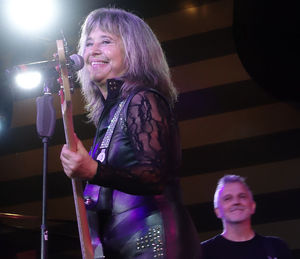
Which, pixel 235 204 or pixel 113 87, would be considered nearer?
pixel 113 87

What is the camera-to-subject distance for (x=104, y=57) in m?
2.00

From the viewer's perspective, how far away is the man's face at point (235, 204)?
3.54m

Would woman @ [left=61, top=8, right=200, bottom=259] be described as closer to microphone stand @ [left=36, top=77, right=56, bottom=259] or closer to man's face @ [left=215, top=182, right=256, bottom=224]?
microphone stand @ [left=36, top=77, right=56, bottom=259]

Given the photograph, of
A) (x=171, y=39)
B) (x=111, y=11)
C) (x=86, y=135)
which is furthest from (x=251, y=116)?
(x=111, y=11)

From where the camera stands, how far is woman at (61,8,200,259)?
1608 millimetres

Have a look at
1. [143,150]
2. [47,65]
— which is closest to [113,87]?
[47,65]

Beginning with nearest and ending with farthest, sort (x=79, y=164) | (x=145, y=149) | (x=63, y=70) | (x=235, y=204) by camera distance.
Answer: (x=79, y=164), (x=145, y=149), (x=63, y=70), (x=235, y=204)

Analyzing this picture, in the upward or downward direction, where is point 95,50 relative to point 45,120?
upward

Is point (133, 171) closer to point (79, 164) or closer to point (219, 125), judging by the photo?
point (79, 164)

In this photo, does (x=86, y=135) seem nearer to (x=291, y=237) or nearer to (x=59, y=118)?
(x=59, y=118)

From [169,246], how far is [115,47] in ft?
2.76

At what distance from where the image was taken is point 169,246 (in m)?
1.62

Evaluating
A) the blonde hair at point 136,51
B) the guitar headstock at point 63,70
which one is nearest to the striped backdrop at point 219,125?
the blonde hair at point 136,51

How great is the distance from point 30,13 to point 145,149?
3.08 m
